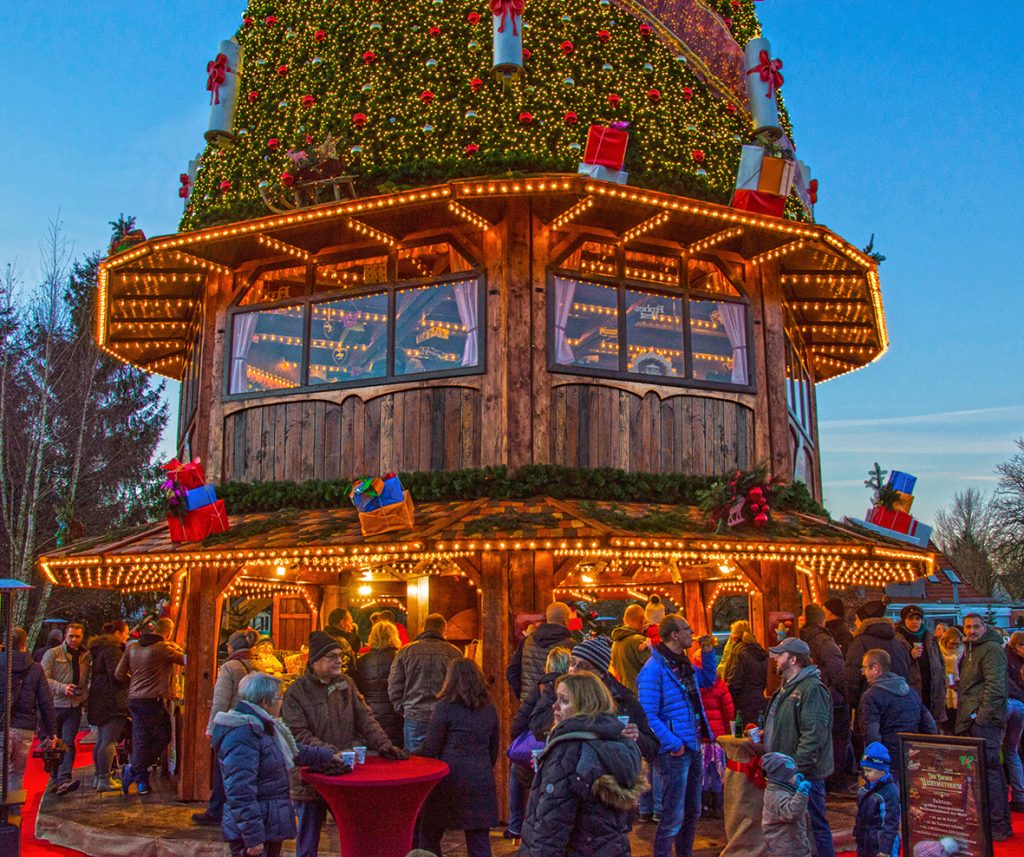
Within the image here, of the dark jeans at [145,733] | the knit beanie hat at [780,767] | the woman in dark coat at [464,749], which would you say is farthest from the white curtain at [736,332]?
the dark jeans at [145,733]

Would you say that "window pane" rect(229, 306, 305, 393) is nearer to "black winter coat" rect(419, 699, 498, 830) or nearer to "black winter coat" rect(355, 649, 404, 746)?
"black winter coat" rect(355, 649, 404, 746)

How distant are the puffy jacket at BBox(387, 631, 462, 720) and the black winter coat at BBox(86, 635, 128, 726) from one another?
419cm

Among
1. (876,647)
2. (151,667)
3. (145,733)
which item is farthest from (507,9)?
(145,733)

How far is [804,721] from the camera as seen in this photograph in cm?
630

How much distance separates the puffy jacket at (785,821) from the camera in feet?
20.4

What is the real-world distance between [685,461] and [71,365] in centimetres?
1769

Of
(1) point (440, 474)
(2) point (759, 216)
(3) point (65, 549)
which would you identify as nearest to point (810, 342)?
(2) point (759, 216)

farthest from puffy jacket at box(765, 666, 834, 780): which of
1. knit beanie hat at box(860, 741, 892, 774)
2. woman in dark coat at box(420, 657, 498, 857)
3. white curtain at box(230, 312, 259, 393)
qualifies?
white curtain at box(230, 312, 259, 393)

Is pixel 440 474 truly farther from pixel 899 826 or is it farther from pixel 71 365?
pixel 71 365

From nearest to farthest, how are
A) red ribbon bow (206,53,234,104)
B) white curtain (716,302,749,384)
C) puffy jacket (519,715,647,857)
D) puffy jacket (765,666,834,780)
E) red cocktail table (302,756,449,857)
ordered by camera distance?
puffy jacket (519,715,647,857) → red cocktail table (302,756,449,857) → puffy jacket (765,666,834,780) → white curtain (716,302,749,384) → red ribbon bow (206,53,234,104)

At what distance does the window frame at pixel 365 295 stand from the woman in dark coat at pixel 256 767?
18.9ft

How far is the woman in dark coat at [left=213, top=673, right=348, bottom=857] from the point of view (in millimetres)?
5648

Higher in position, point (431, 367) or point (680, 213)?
point (680, 213)

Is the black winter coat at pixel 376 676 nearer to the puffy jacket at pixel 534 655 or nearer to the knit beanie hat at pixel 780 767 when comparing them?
the puffy jacket at pixel 534 655
